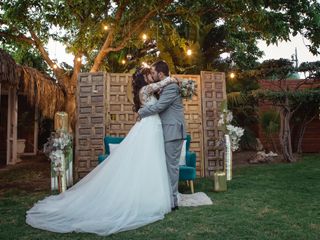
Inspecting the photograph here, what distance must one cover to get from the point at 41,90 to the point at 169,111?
472 centimetres

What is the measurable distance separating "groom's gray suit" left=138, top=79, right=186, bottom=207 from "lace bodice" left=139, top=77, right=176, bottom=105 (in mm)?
52

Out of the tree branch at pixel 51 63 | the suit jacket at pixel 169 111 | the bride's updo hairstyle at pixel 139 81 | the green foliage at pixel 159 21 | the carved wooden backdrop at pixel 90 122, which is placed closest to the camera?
the suit jacket at pixel 169 111

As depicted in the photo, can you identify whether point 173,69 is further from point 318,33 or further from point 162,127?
point 162,127

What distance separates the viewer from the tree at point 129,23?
7145 mm

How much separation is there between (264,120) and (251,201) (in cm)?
598

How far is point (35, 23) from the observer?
776 centimetres

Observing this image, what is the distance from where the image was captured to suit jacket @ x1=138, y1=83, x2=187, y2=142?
3.86 metres

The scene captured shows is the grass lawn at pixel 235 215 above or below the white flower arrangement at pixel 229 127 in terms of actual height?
below

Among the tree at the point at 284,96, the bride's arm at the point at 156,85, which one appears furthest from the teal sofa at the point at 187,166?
the tree at the point at 284,96

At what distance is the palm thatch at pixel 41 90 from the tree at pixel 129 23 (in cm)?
25

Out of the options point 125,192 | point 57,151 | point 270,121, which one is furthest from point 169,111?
point 270,121

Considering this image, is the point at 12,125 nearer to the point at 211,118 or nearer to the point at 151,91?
the point at 211,118

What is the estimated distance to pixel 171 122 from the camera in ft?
12.9

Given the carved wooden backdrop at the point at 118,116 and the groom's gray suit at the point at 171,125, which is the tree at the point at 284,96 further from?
the groom's gray suit at the point at 171,125
